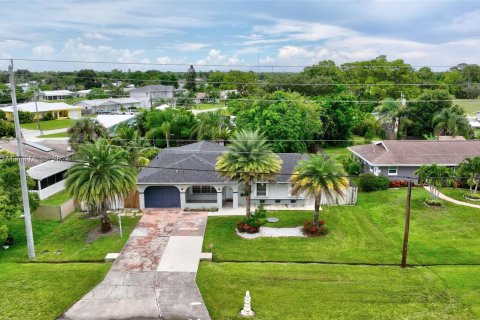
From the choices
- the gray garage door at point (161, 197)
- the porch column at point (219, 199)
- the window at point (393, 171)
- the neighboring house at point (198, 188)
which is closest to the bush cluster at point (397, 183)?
the window at point (393, 171)

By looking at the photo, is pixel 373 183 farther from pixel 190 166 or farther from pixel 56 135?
pixel 56 135

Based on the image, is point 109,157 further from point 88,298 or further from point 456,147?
point 456,147

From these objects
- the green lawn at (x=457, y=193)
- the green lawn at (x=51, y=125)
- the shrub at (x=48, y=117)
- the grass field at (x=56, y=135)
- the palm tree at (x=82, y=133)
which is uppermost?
the palm tree at (x=82, y=133)

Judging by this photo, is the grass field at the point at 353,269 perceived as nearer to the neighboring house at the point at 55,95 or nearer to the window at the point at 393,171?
the window at the point at 393,171

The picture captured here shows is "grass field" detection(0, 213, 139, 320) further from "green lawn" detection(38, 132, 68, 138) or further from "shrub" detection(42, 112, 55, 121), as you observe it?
"shrub" detection(42, 112, 55, 121)

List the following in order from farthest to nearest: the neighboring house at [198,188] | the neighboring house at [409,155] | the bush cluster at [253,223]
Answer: the neighboring house at [409,155], the neighboring house at [198,188], the bush cluster at [253,223]

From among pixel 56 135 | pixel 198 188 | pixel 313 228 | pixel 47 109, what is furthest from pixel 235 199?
pixel 47 109
